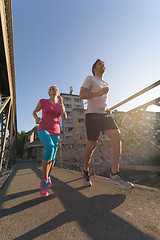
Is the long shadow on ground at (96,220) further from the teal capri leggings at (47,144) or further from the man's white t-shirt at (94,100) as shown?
the man's white t-shirt at (94,100)

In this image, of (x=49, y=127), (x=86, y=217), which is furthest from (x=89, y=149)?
(x=86, y=217)

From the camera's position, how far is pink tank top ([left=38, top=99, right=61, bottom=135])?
1980 mm

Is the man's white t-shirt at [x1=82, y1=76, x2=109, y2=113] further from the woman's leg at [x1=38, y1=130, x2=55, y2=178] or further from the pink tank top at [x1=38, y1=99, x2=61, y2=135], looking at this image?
the woman's leg at [x1=38, y1=130, x2=55, y2=178]

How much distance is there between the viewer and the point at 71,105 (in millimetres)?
37219

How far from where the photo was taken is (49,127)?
1.98 meters

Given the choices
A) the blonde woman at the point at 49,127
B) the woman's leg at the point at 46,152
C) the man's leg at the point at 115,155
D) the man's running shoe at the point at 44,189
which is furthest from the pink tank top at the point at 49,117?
the man's leg at the point at 115,155

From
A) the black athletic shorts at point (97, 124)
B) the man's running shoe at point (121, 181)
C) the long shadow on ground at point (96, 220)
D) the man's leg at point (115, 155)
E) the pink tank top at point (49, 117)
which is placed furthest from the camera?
the pink tank top at point (49, 117)

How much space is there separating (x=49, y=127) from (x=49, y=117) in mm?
181

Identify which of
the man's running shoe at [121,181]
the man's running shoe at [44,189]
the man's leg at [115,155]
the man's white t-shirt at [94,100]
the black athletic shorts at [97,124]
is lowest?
the man's running shoe at [44,189]

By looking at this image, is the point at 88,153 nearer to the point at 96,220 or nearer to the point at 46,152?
the point at 46,152

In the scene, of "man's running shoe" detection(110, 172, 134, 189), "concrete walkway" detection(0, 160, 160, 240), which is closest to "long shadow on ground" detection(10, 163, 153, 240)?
"concrete walkway" detection(0, 160, 160, 240)

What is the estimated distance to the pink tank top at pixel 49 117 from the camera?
198 cm

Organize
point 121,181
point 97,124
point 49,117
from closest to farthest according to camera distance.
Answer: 1. point 121,181
2. point 97,124
3. point 49,117

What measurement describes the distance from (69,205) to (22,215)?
0.46m
